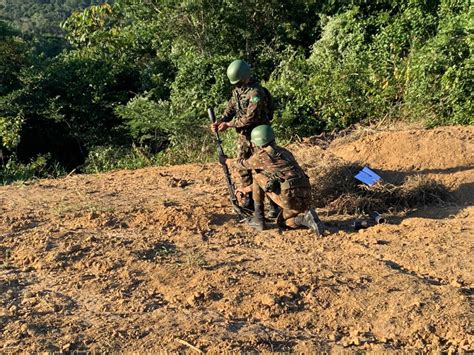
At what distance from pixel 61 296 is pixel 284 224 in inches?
87.9

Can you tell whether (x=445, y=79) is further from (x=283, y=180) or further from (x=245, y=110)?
(x=283, y=180)

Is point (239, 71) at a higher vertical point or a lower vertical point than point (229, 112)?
higher

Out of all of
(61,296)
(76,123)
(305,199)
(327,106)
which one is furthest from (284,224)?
(76,123)

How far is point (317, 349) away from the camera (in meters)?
3.21

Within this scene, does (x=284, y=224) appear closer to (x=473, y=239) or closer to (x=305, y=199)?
(x=305, y=199)

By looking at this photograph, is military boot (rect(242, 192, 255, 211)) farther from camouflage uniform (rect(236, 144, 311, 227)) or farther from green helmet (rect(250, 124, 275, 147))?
green helmet (rect(250, 124, 275, 147))

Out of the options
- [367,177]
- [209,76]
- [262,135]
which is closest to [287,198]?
[262,135]

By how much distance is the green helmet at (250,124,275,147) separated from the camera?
496 centimetres

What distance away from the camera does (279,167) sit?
194 inches

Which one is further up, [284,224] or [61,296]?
[61,296]

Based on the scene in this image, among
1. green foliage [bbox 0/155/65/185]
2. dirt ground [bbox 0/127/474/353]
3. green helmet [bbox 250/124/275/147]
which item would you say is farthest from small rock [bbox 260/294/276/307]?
green foliage [bbox 0/155/65/185]

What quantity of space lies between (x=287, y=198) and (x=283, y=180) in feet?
0.54

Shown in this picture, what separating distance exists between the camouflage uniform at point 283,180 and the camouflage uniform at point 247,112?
14.9 inches

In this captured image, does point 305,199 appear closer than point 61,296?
No
